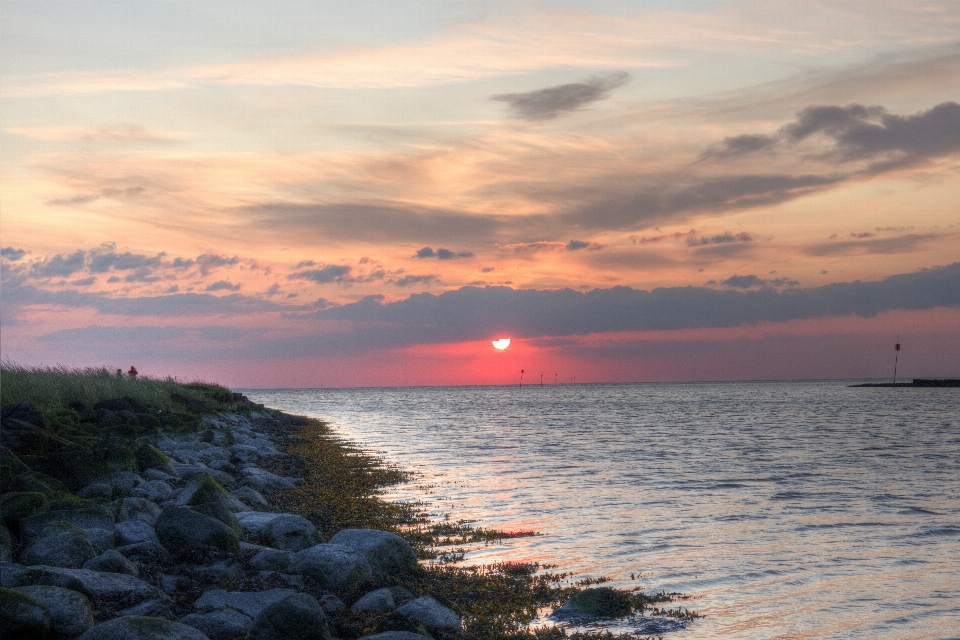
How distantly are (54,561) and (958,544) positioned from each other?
17283mm

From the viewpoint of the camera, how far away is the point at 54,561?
10.6 m

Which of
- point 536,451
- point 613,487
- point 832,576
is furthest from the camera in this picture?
point 536,451

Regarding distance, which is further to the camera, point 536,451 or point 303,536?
point 536,451

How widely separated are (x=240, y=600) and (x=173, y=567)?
1824 millimetres

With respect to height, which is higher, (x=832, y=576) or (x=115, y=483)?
(x=115, y=483)

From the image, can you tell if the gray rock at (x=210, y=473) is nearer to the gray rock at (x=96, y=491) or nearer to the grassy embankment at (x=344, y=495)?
the grassy embankment at (x=344, y=495)

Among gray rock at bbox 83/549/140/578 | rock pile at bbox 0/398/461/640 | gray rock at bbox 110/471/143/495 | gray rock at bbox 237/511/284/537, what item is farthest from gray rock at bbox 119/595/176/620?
gray rock at bbox 110/471/143/495

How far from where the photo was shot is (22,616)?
8000 mm

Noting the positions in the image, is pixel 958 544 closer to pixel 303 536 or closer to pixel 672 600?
pixel 672 600

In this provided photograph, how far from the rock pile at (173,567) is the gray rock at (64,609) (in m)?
0.01

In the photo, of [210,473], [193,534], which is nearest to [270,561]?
[193,534]

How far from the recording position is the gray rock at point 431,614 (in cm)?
1013

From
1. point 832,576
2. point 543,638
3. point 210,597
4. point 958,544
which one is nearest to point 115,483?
point 210,597

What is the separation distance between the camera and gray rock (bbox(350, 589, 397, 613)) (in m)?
10.5
